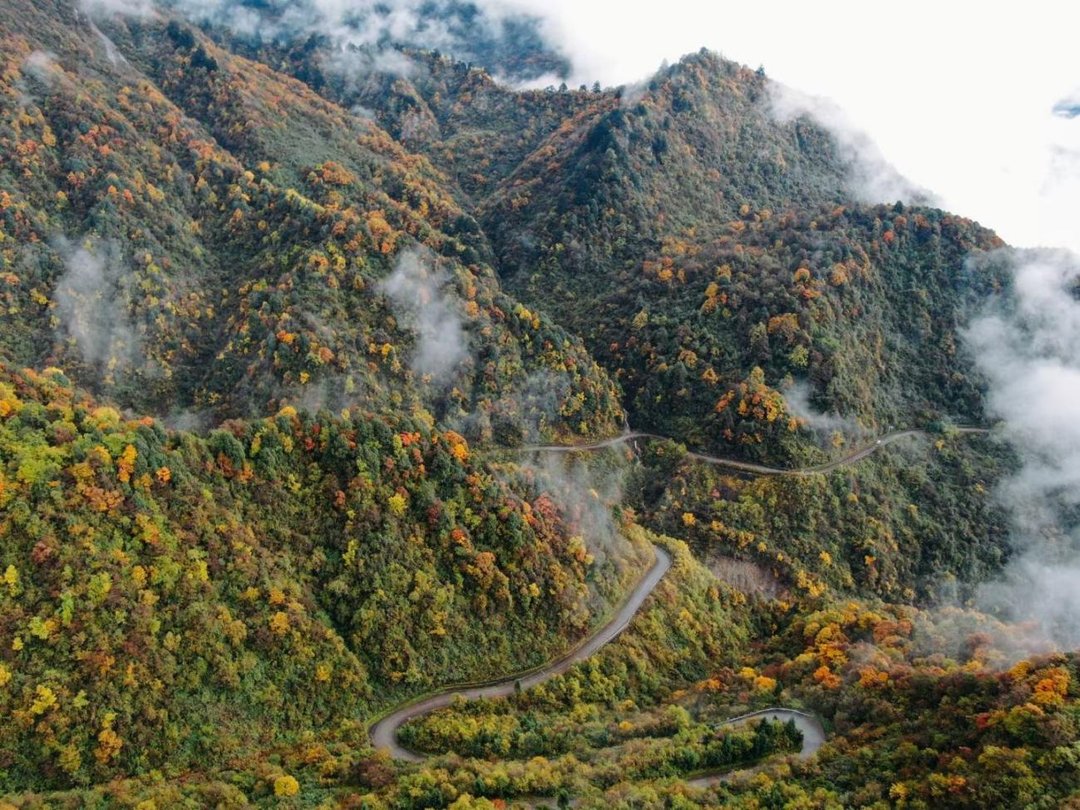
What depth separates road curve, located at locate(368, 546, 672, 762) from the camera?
10275 centimetres

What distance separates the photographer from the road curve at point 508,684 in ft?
337

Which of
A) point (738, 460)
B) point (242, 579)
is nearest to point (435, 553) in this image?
point (242, 579)

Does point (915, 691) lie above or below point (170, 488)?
below

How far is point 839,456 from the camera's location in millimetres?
185125

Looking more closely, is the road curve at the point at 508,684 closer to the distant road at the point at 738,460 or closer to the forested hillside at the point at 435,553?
the forested hillside at the point at 435,553

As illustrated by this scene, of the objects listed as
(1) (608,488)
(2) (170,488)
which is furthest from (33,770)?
(1) (608,488)

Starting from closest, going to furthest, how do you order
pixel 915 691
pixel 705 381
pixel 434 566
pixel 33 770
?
pixel 33 770, pixel 915 691, pixel 434 566, pixel 705 381

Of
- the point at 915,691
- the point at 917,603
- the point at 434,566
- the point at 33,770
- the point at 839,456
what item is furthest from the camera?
the point at 839,456

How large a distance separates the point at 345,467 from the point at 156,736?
48.9 m

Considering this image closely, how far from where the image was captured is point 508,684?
378 feet

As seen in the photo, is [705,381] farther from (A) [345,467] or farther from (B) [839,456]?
(A) [345,467]

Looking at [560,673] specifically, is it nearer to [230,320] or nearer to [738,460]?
[738,460]

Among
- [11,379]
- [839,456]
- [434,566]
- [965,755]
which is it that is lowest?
[965,755]

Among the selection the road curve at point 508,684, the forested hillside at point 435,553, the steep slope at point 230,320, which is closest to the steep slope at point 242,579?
the forested hillside at point 435,553
